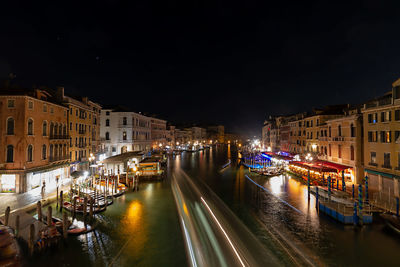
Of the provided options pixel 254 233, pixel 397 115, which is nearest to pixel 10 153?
pixel 254 233

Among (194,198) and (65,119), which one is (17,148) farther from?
(194,198)

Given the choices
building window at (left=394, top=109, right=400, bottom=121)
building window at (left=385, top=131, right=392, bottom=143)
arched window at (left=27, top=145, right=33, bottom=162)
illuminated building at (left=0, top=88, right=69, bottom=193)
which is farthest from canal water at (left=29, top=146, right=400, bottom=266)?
building window at (left=394, top=109, right=400, bottom=121)

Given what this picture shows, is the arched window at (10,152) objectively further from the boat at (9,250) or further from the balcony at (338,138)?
the balcony at (338,138)

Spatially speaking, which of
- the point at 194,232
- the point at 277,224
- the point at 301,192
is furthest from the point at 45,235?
the point at 301,192

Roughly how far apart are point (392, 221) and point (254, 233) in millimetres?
10274

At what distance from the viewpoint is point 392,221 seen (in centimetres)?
1585

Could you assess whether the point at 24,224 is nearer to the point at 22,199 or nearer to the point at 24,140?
the point at 22,199

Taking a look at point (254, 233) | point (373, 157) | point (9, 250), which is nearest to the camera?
point (9, 250)

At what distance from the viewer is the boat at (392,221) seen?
1533cm

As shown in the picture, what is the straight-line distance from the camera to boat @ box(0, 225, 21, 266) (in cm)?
1217

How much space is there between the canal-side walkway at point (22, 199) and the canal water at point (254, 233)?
7.14ft

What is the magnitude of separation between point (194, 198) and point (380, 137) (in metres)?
21.2

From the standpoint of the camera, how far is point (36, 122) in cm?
2405

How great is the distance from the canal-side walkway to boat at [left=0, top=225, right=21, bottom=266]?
4.41 metres
